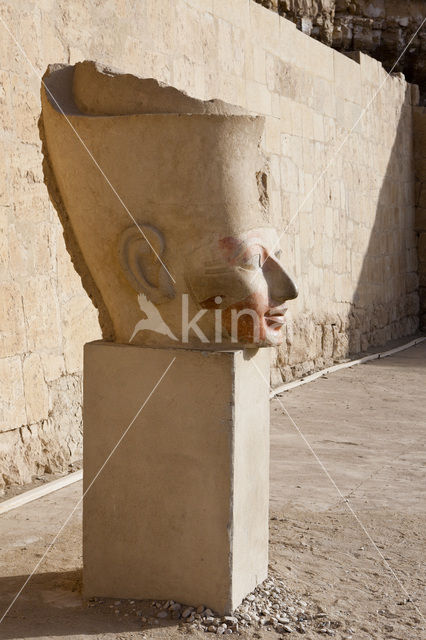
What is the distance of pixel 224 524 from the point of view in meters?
3.02

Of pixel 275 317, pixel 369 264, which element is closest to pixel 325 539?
pixel 275 317

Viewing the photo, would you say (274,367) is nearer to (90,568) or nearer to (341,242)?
(341,242)

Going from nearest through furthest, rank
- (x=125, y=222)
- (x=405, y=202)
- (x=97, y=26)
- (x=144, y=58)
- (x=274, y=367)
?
1. (x=125, y=222)
2. (x=97, y=26)
3. (x=144, y=58)
4. (x=274, y=367)
5. (x=405, y=202)

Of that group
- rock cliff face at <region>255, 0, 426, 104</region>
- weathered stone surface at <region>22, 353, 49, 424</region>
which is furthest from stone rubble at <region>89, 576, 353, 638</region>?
rock cliff face at <region>255, 0, 426, 104</region>

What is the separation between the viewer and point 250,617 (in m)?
3.05

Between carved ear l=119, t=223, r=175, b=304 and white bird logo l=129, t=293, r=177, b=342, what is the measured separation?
0.03 meters

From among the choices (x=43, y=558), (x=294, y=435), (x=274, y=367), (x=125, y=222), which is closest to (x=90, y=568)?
(x=43, y=558)

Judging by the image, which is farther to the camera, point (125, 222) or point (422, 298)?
point (422, 298)

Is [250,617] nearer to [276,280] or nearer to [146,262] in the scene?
[276,280]

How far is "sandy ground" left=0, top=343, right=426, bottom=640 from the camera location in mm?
3062

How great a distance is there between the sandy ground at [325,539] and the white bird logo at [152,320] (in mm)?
955

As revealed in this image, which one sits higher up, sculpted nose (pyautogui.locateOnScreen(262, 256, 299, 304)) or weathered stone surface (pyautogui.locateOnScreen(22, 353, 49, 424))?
sculpted nose (pyautogui.locateOnScreen(262, 256, 299, 304))

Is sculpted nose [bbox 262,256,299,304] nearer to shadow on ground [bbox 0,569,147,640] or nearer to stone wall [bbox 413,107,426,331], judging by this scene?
shadow on ground [bbox 0,569,147,640]

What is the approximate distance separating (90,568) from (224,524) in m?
0.54
